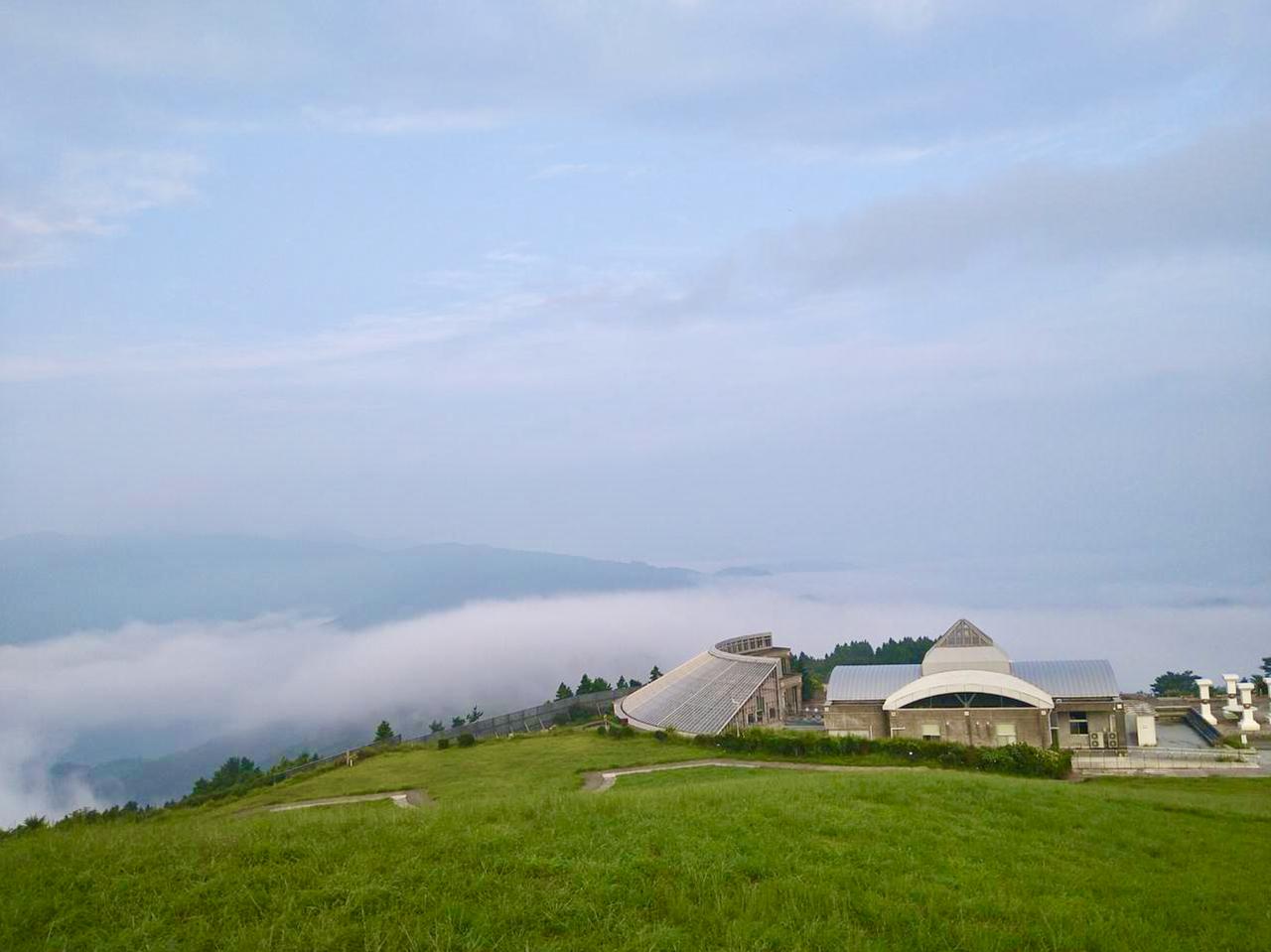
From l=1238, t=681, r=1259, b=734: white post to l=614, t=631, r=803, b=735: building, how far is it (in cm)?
2241

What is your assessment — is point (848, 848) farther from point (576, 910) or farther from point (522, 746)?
point (522, 746)

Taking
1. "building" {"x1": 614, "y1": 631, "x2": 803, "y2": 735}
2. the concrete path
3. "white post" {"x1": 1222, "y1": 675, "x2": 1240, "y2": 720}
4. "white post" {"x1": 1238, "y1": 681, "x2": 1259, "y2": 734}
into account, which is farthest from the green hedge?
"white post" {"x1": 1222, "y1": 675, "x2": 1240, "y2": 720}

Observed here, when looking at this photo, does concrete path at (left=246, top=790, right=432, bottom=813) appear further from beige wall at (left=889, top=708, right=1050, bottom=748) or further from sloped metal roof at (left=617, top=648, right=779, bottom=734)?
beige wall at (left=889, top=708, right=1050, bottom=748)

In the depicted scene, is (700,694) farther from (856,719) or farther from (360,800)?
(360,800)

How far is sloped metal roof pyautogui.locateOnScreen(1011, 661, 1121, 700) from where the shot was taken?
123 ft

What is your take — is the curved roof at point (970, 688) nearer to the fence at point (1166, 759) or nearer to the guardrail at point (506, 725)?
the fence at point (1166, 759)

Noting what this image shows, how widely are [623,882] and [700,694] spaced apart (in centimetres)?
3489

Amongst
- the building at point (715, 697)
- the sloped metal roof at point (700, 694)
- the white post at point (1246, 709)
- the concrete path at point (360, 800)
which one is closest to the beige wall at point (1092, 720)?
the white post at point (1246, 709)

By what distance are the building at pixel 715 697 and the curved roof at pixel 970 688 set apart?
7.26 meters

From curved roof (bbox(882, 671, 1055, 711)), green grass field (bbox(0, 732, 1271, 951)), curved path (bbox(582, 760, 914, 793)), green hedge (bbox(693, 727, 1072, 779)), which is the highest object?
curved roof (bbox(882, 671, 1055, 711))

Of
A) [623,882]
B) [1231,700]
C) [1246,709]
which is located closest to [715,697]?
[1246,709]

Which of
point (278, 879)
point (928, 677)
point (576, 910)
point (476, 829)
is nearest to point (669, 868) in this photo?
point (576, 910)

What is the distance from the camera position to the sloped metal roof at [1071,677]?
37562mm

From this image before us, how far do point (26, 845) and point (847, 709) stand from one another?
3459cm
